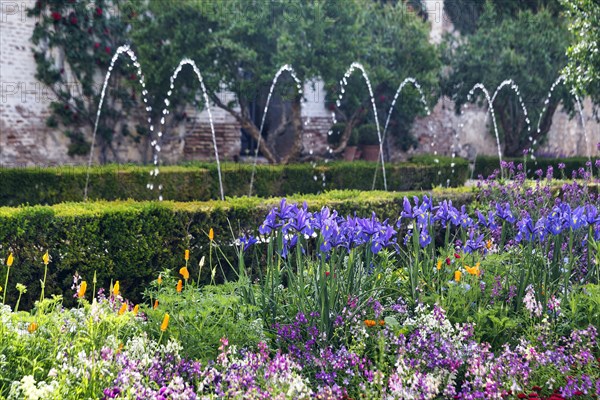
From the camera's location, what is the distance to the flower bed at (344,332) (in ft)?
10.2

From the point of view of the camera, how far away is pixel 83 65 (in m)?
13.8

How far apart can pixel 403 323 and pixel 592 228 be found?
1.40 m

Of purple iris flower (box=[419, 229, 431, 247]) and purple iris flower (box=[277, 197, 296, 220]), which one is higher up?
purple iris flower (box=[277, 197, 296, 220])

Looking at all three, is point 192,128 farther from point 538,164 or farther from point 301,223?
point 301,223

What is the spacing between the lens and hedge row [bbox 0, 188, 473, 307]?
17.5 ft

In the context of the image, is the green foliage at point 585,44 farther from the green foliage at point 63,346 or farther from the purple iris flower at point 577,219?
the green foliage at point 63,346

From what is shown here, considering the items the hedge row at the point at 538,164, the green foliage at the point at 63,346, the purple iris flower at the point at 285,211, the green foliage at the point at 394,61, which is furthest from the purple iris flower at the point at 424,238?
the hedge row at the point at 538,164

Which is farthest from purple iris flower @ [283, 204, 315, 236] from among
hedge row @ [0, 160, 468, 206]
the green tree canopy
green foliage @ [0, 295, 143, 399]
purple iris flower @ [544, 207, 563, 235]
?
the green tree canopy

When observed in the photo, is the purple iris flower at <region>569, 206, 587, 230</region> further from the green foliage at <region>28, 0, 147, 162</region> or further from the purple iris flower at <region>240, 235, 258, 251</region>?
the green foliage at <region>28, 0, 147, 162</region>

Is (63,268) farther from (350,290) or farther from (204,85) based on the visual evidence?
(204,85)

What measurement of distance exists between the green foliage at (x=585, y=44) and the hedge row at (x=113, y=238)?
672 cm

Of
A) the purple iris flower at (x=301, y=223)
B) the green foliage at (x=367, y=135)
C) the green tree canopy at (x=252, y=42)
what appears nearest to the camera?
the purple iris flower at (x=301, y=223)

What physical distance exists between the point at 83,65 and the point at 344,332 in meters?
11.3

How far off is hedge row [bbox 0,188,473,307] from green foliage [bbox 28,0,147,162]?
8.02m
